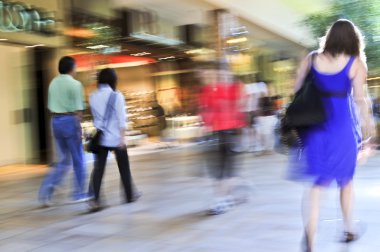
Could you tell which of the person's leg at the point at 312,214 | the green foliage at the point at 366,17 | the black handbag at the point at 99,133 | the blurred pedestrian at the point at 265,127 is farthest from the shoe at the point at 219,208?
the green foliage at the point at 366,17

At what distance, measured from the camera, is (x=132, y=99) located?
1695 centimetres

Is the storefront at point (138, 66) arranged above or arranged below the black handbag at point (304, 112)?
above

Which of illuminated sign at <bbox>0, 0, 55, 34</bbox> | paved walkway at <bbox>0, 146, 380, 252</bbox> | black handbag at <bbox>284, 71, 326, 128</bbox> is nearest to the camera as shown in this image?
black handbag at <bbox>284, 71, 326, 128</bbox>

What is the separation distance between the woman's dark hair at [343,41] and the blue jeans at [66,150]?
126 inches

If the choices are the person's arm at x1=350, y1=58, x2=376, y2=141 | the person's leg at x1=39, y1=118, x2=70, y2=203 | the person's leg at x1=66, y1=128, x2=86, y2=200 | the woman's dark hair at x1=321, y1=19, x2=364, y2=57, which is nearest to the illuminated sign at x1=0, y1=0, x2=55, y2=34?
the person's leg at x1=39, y1=118, x2=70, y2=203

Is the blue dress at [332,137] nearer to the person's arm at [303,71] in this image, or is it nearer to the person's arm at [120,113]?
the person's arm at [303,71]

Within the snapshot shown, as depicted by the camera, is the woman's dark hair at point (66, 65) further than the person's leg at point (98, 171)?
Yes

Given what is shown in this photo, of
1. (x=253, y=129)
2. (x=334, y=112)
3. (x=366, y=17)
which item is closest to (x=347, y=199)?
(x=334, y=112)

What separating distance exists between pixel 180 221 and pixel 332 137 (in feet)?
6.48

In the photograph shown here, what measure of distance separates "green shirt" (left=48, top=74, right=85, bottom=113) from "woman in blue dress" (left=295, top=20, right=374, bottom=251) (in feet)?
9.88

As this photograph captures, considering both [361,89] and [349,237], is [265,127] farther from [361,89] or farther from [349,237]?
[361,89]

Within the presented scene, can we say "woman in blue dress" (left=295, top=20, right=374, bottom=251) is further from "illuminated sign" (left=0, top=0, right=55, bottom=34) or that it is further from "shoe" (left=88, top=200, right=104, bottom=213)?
"illuminated sign" (left=0, top=0, right=55, bottom=34)

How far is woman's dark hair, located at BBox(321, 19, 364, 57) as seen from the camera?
3.51 metres

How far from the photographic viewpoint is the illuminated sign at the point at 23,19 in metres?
8.80
